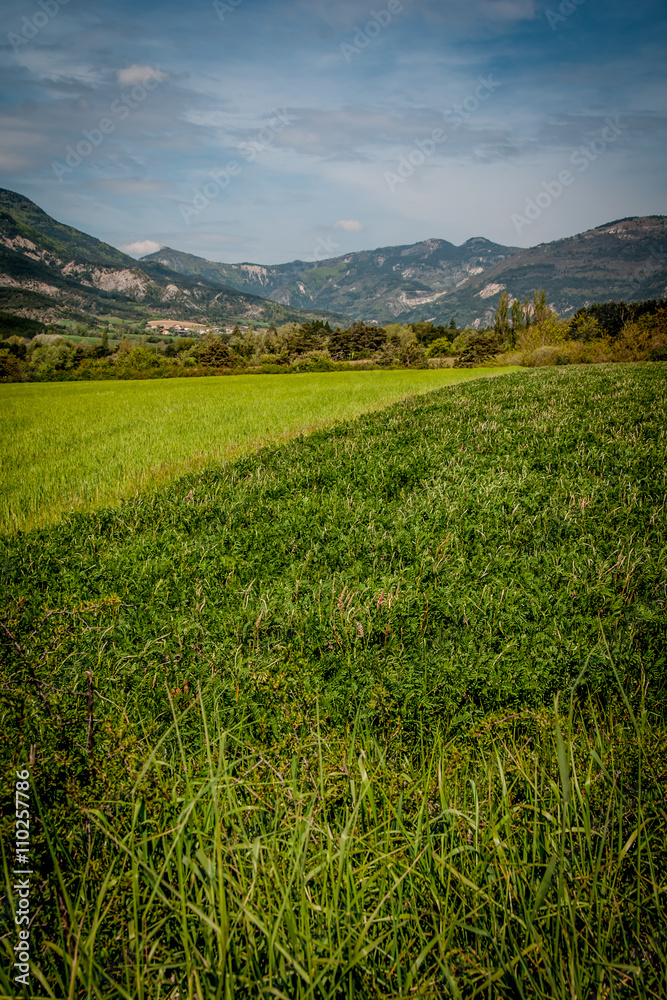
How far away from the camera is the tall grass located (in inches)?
51.1

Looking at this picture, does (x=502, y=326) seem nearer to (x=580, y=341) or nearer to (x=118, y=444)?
(x=580, y=341)

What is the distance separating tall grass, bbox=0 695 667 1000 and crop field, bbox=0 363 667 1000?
0.05ft

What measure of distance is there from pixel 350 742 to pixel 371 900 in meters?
0.81

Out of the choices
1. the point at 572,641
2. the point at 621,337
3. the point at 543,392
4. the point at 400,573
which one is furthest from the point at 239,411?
the point at 621,337

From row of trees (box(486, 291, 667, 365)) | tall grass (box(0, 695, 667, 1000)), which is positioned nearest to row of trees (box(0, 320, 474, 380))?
row of trees (box(486, 291, 667, 365))

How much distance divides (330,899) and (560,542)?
3805 mm

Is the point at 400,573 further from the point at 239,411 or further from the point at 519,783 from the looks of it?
the point at 239,411

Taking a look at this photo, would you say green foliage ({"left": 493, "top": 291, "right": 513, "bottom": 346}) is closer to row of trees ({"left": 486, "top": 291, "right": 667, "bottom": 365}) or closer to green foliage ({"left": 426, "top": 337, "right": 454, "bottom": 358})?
row of trees ({"left": 486, "top": 291, "right": 667, "bottom": 365})

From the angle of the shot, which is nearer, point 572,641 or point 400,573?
point 572,641

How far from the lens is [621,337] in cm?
6625

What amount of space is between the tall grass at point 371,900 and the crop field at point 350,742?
14mm

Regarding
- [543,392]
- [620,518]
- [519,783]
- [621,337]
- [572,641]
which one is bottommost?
[519,783]

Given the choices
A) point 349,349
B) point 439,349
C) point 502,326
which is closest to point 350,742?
point 349,349

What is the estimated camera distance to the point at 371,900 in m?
1.59
